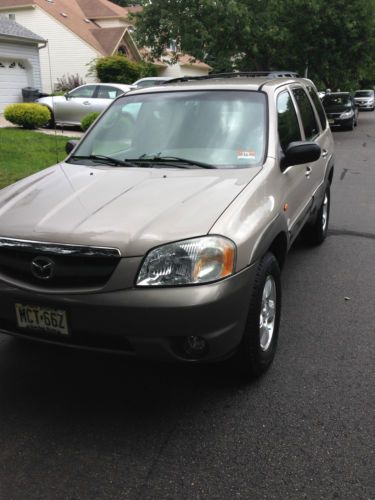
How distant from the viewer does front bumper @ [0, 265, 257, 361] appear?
2570 mm

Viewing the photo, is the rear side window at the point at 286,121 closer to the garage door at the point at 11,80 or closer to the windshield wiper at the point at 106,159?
the windshield wiper at the point at 106,159

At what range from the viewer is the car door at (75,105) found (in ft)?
56.9

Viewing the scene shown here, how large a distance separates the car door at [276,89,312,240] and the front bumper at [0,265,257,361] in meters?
1.29

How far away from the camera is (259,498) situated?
92.4 inches

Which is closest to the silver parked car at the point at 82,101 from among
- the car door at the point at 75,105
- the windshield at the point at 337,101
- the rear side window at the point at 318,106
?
the car door at the point at 75,105

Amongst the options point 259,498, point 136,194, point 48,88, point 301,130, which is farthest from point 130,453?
point 48,88

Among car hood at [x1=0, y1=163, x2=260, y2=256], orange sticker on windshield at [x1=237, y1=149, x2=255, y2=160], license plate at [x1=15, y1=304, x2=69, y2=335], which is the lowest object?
license plate at [x1=15, y1=304, x2=69, y2=335]

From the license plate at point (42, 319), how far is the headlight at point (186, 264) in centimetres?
46

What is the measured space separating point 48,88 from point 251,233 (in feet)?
102

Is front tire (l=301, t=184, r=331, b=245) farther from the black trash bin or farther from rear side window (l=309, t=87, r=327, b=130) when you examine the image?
the black trash bin

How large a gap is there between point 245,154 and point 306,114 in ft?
5.76

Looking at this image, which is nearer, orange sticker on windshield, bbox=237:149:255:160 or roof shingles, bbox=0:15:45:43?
orange sticker on windshield, bbox=237:149:255:160

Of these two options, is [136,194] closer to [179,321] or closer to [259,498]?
[179,321]

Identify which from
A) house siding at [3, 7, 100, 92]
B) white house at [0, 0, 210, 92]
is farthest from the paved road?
house siding at [3, 7, 100, 92]
